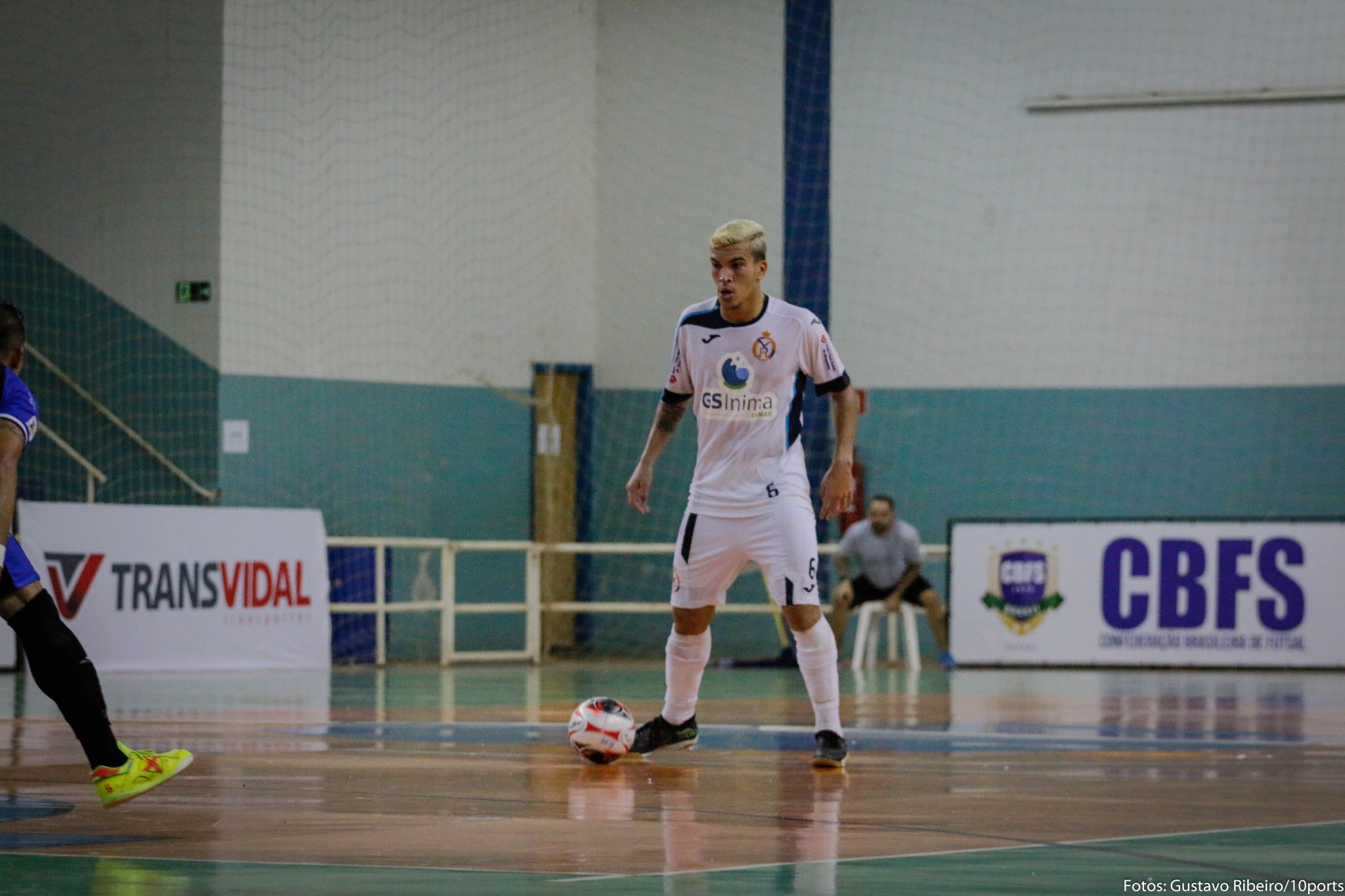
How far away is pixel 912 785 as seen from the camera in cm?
657

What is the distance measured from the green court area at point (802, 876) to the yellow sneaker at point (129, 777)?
88cm

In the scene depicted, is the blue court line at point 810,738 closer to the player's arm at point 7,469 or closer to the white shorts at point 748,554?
the white shorts at point 748,554

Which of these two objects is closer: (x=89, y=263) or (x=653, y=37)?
(x=89, y=263)

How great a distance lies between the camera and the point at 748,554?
745 cm

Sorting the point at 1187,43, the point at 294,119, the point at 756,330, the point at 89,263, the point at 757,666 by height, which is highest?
the point at 1187,43

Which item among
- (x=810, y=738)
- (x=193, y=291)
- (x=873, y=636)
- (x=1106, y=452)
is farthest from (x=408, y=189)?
(x=810, y=738)

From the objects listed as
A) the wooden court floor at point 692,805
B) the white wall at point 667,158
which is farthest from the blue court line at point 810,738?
the white wall at point 667,158

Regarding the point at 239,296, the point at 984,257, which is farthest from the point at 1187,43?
the point at 239,296

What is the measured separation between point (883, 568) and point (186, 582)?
6723 mm

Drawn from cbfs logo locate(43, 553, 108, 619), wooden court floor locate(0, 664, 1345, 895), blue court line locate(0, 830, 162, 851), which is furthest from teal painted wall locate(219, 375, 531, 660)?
blue court line locate(0, 830, 162, 851)

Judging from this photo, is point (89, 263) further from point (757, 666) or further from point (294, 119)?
point (757, 666)

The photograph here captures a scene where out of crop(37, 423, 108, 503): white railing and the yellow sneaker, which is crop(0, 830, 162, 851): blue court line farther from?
crop(37, 423, 108, 503): white railing

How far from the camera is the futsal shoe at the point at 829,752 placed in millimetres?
7109

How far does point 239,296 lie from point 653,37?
648 centimetres
